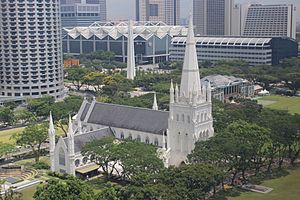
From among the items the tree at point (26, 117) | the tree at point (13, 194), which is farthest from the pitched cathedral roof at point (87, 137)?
the tree at point (26, 117)

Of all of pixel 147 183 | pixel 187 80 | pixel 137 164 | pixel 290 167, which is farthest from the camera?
pixel 290 167

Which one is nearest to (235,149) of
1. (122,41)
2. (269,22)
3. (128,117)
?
(128,117)

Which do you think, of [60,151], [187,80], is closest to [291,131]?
[187,80]

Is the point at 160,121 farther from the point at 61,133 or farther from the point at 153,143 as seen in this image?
the point at 61,133

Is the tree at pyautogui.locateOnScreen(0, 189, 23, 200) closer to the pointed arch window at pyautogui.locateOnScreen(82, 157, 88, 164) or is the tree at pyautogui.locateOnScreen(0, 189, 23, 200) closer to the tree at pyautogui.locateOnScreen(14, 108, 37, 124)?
the pointed arch window at pyautogui.locateOnScreen(82, 157, 88, 164)

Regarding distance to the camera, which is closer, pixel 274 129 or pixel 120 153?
pixel 120 153
